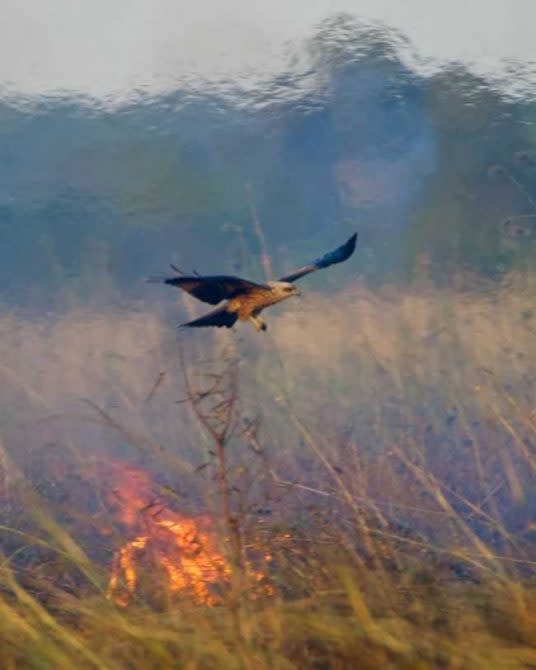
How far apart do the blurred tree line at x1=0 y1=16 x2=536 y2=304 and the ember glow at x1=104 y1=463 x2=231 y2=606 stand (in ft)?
5.86

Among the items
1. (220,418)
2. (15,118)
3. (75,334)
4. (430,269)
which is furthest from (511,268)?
(220,418)

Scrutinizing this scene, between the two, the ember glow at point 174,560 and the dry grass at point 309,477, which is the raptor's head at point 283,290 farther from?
the ember glow at point 174,560

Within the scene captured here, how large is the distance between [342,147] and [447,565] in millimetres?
2651

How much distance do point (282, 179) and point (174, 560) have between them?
2454 mm

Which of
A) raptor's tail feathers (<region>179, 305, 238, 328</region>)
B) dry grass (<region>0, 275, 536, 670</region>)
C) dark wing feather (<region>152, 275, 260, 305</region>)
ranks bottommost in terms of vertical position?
dry grass (<region>0, 275, 536, 670</region>)

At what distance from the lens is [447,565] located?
8.04 feet

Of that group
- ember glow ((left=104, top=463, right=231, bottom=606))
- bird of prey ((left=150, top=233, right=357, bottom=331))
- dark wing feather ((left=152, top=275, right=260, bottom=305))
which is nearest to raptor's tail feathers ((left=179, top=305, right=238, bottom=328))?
bird of prey ((left=150, top=233, right=357, bottom=331))

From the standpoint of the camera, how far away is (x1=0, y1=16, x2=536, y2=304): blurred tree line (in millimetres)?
4562

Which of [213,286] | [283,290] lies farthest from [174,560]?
[283,290]

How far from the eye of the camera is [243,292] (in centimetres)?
299

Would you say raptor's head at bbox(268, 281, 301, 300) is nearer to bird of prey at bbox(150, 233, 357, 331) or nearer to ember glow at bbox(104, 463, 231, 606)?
bird of prey at bbox(150, 233, 357, 331)

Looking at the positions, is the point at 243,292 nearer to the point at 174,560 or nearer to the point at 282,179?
the point at 174,560

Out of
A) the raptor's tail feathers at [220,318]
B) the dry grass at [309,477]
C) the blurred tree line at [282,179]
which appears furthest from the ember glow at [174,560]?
the blurred tree line at [282,179]

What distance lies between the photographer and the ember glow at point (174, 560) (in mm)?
2418
